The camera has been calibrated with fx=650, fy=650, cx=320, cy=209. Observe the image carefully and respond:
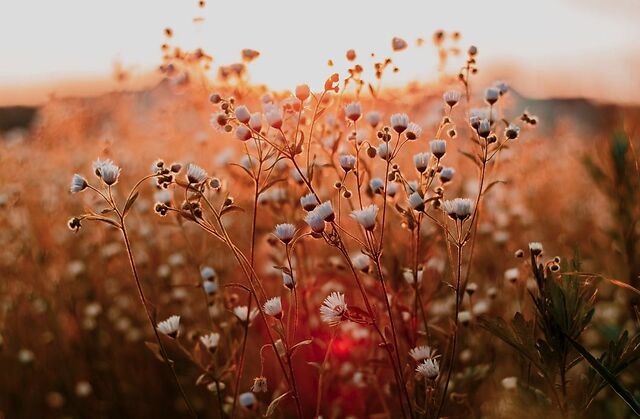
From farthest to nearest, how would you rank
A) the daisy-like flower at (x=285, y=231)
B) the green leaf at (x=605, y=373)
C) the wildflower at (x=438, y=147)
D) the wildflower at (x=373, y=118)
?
the wildflower at (x=373, y=118) → the wildflower at (x=438, y=147) → the daisy-like flower at (x=285, y=231) → the green leaf at (x=605, y=373)

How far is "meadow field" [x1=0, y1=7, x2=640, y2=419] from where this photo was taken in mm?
1646

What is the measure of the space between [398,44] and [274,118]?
824mm

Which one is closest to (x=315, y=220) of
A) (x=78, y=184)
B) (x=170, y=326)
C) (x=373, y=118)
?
(x=170, y=326)

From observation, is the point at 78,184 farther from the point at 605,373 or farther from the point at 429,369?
the point at 605,373

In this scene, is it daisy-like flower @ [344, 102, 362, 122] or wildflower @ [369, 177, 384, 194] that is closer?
daisy-like flower @ [344, 102, 362, 122]

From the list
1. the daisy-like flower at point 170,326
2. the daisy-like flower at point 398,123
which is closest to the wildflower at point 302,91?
the daisy-like flower at point 398,123

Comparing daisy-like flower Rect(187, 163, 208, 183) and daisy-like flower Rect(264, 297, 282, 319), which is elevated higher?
daisy-like flower Rect(187, 163, 208, 183)

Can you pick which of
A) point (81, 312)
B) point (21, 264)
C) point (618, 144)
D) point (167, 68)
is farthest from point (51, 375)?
point (618, 144)

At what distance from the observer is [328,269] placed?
Result: 2.52 m

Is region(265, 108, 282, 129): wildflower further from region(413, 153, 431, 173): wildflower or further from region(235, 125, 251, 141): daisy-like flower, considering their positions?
region(413, 153, 431, 173): wildflower

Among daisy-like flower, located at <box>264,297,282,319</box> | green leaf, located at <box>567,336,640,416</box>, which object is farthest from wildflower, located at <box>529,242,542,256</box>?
daisy-like flower, located at <box>264,297,282,319</box>

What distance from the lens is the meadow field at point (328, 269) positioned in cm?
165

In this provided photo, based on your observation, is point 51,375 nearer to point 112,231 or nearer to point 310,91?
point 112,231

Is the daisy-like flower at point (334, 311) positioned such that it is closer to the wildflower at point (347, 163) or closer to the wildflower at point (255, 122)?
the wildflower at point (347, 163)
